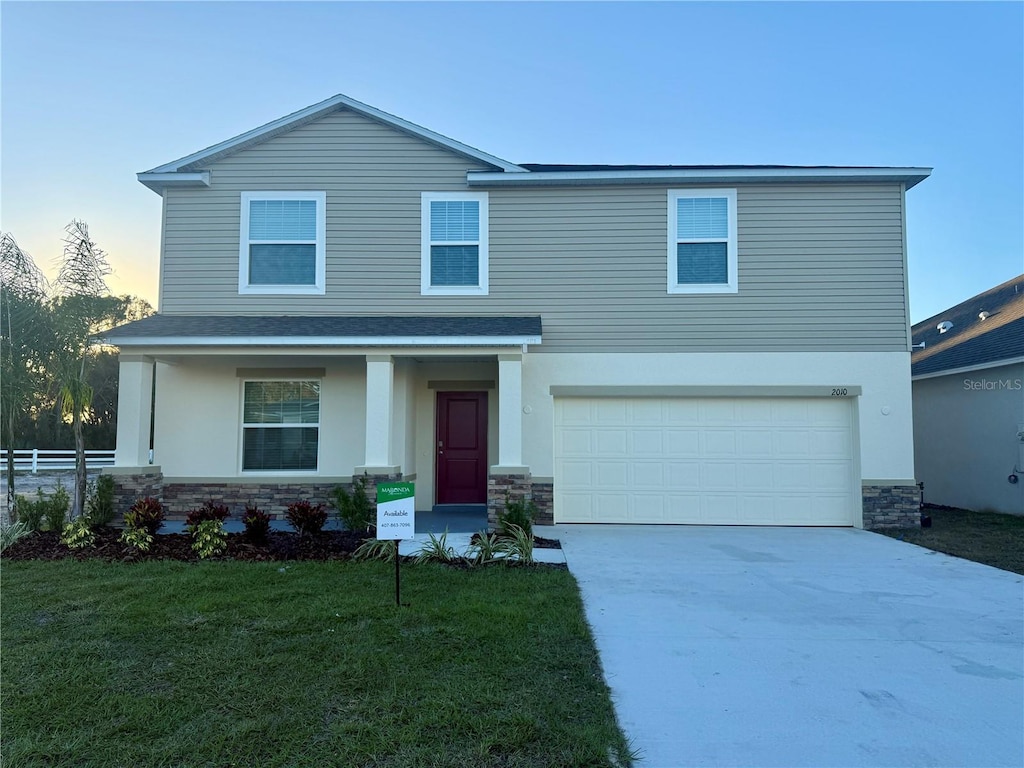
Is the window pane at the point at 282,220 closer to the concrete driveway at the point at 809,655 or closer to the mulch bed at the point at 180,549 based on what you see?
the mulch bed at the point at 180,549

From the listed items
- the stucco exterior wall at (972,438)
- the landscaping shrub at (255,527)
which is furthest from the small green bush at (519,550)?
the stucco exterior wall at (972,438)

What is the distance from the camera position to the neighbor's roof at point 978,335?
12.2 m

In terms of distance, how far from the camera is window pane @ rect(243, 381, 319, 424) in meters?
10.6

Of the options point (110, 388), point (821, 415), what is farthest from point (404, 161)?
point (110, 388)

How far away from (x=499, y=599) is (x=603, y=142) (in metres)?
12.7

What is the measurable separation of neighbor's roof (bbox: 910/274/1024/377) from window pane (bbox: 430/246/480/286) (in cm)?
996

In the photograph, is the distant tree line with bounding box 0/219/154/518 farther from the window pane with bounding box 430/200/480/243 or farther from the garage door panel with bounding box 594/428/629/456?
the garage door panel with bounding box 594/428/629/456

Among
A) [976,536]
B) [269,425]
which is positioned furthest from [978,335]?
[269,425]

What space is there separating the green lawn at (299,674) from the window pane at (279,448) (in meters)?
4.20

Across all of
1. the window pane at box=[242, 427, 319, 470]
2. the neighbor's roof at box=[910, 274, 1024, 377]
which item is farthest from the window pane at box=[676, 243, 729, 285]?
the window pane at box=[242, 427, 319, 470]

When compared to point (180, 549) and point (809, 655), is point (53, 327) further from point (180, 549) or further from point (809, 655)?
point (809, 655)

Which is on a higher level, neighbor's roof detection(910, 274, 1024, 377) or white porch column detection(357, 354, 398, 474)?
neighbor's roof detection(910, 274, 1024, 377)

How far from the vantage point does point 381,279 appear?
34.8 ft

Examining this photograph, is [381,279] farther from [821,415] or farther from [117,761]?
[117,761]
